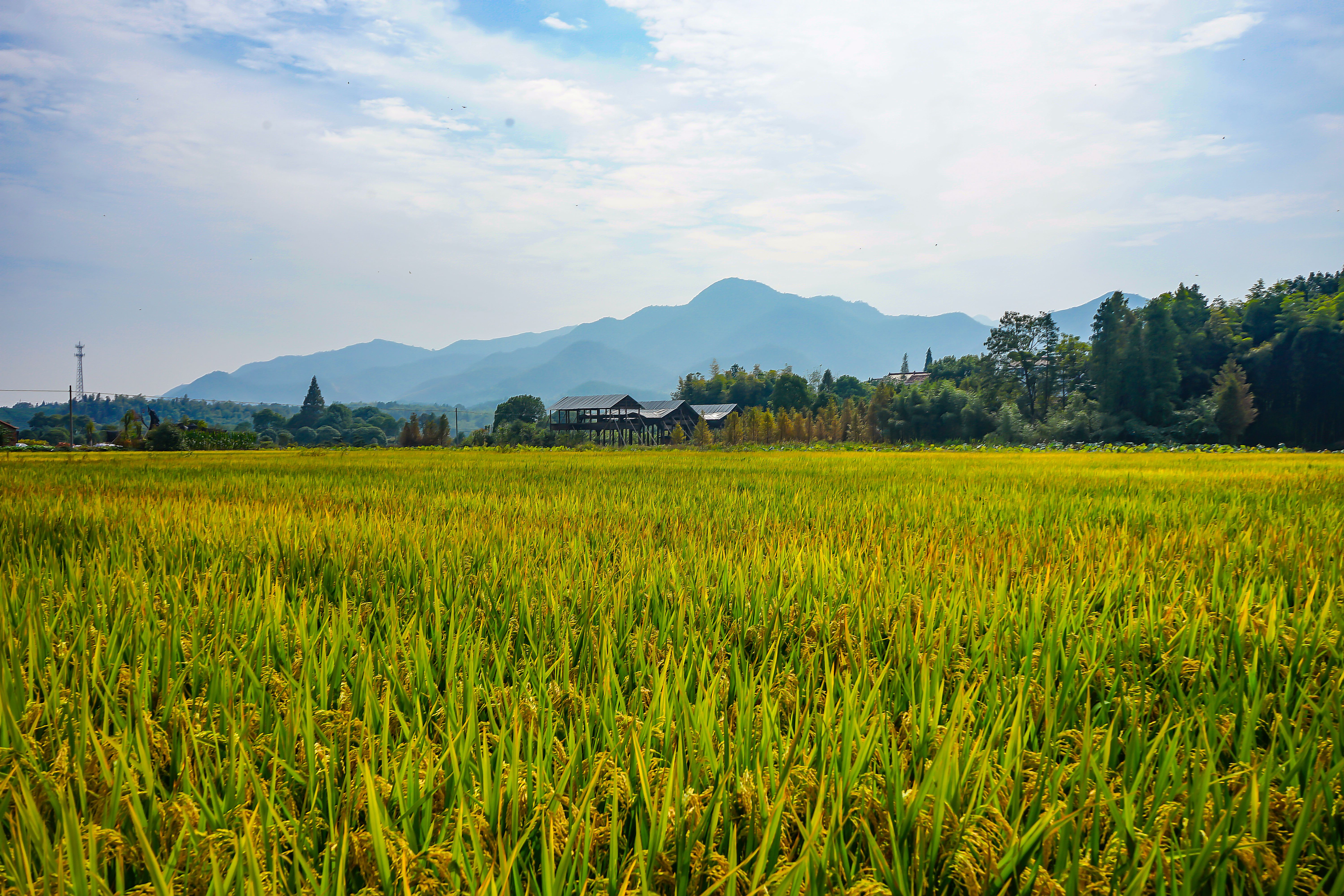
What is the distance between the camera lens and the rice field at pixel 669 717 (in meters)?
0.85

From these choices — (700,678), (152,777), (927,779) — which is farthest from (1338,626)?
(152,777)

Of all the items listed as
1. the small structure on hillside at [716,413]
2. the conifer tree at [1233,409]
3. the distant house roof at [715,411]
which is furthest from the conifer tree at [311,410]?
the conifer tree at [1233,409]

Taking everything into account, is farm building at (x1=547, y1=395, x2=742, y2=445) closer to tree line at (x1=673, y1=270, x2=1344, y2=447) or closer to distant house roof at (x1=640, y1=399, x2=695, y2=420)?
distant house roof at (x1=640, y1=399, x2=695, y2=420)

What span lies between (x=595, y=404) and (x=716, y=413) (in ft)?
43.0

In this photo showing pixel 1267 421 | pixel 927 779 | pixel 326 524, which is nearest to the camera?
pixel 927 779

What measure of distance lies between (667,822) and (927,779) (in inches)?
15.8

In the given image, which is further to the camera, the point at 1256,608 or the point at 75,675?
the point at 1256,608

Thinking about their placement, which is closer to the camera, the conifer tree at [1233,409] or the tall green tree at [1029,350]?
the conifer tree at [1233,409]

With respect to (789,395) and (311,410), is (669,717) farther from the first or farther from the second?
(311,410)

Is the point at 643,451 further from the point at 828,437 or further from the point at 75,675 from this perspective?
the point at 75,675

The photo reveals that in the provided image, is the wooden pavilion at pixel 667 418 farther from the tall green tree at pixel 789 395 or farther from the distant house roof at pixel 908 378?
the distant house roof at pixel 908 378

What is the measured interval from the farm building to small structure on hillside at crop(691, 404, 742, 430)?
304 millimetres

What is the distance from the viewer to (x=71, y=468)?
11.8 m

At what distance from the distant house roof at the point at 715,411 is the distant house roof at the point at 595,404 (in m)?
6.93
